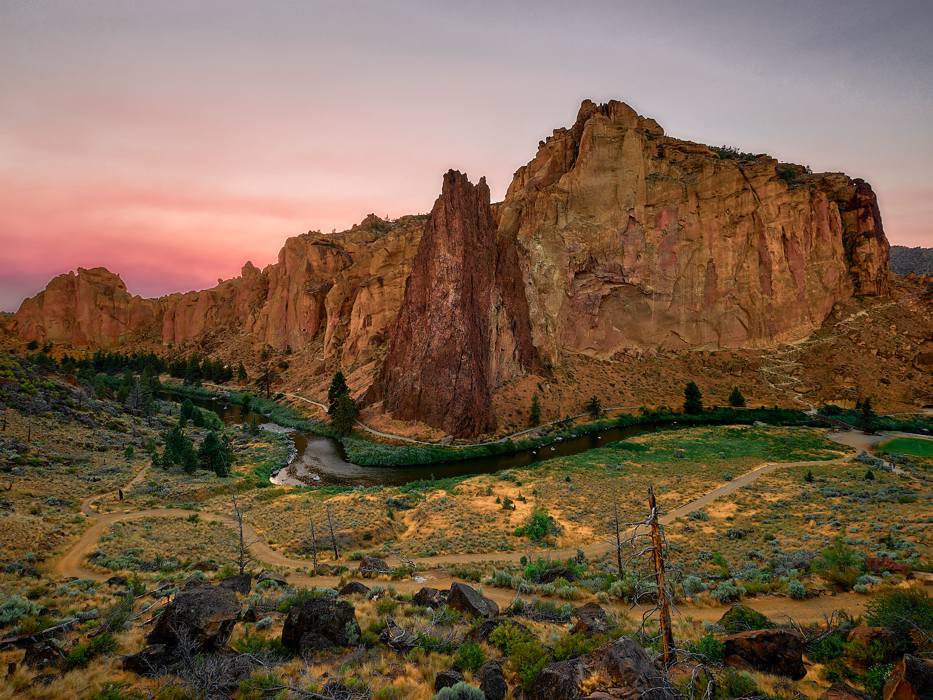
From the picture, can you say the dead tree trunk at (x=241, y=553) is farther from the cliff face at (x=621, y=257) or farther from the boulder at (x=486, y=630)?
the cliff face at (x=621, y=257)

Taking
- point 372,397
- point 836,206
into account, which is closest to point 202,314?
point 372,397

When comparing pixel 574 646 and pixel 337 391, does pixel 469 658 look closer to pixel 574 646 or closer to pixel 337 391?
pixel 574 646

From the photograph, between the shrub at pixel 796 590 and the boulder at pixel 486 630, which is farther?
the shrub at pixel 796 590

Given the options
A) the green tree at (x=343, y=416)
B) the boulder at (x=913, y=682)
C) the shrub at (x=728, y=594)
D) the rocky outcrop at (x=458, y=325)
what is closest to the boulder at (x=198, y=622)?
the boulder at (x=913, y=682)

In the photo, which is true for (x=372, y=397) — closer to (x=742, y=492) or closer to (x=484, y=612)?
(x=742, y=492)

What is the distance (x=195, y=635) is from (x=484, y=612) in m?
6.69

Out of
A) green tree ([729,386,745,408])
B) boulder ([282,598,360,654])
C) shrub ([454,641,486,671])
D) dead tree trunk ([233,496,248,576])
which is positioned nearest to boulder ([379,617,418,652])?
boulder ([282,598,360,654])

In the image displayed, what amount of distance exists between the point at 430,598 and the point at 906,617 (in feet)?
35.1

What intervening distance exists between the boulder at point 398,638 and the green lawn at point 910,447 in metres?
47.5

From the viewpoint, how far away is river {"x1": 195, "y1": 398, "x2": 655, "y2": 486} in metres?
40.8

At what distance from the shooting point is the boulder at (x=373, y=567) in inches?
706

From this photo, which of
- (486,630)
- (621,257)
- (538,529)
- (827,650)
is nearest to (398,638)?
(486,630)

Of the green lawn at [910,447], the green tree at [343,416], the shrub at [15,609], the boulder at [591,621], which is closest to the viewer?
the boulder at [591,621]

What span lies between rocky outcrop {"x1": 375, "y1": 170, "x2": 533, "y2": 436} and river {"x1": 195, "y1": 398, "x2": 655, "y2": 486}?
7082mm
